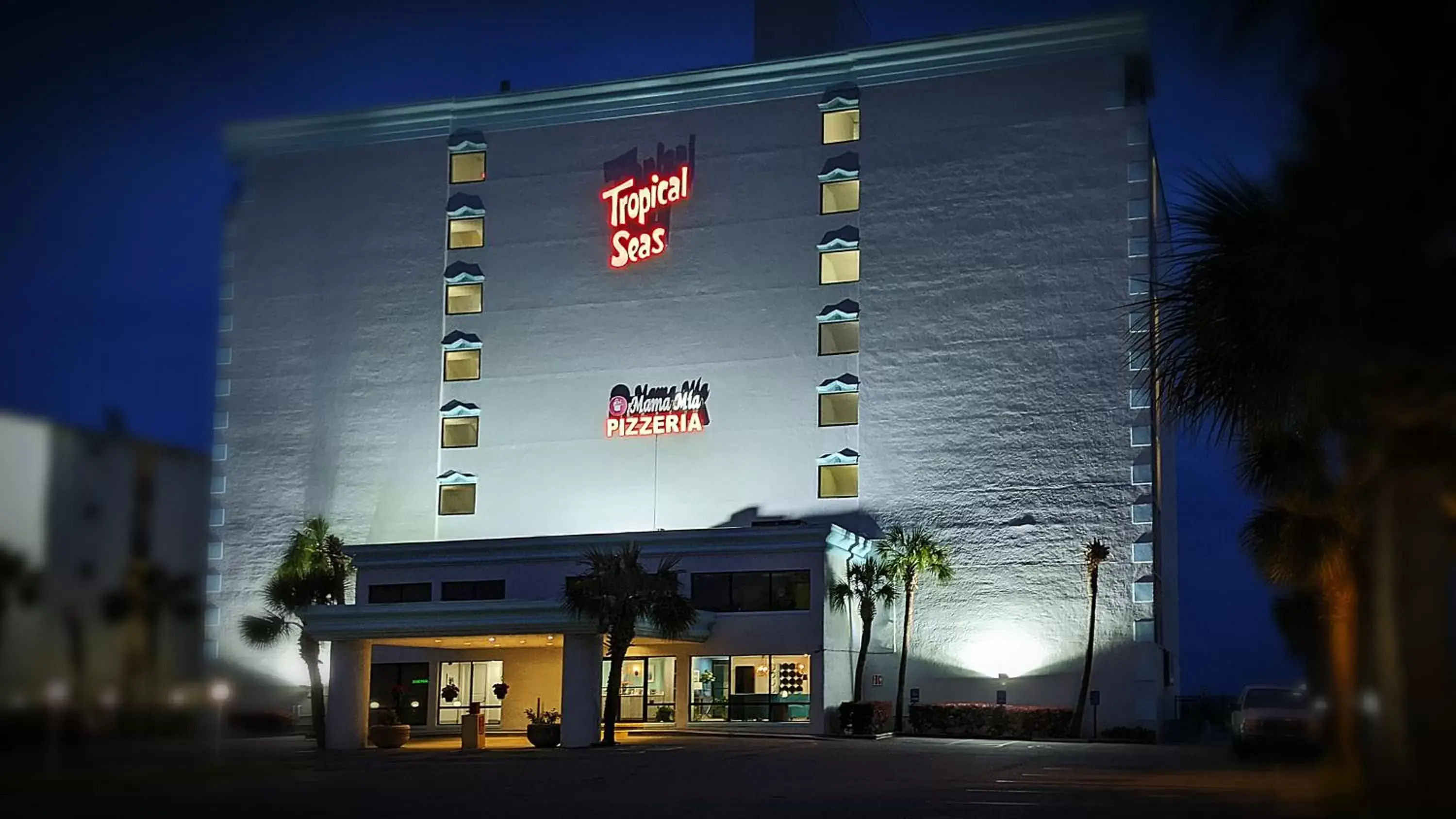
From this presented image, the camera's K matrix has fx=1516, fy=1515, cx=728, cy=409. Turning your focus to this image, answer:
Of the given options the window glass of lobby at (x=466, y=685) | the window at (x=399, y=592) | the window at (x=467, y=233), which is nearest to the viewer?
the window at (x=399, y=592)

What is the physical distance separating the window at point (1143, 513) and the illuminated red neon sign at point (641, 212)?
21216 millimetres

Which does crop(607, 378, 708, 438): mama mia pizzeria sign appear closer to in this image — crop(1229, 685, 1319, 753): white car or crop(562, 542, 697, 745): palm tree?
crop(562, 542, 697, 745): palm tree

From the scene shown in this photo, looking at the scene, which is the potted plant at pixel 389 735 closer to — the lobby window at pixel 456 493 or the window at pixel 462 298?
the lobby window at pixel 456 493

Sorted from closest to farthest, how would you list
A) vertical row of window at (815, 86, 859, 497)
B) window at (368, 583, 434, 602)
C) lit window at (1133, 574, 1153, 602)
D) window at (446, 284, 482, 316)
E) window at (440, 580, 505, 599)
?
lit window at (1133, 574, 1153, 602)
window at (440, 580, 505, 599)
window at (368, 583, 434, 602)
vertical row of window at (815, 86, 859, 497)
window at (446, 284, 482, 316)

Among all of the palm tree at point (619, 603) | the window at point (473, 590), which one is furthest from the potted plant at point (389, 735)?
the window at point (473, 590)

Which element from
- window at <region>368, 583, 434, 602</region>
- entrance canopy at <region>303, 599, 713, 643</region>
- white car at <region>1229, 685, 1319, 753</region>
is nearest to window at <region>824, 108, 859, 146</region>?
entrance canopy at <region>303, 599, 713, 643</region>

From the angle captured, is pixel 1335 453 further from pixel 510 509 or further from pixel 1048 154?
pixel 510 509

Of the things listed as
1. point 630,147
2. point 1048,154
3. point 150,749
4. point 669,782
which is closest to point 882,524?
point 1048,154

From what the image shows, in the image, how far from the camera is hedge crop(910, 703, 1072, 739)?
51188mm

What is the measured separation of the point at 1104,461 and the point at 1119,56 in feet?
48.5

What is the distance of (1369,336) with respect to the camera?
7.78 metres

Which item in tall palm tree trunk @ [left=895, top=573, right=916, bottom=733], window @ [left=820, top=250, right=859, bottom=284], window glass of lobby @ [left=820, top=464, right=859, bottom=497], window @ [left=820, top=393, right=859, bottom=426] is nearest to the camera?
tall palm tree trunk @ [left=895, top=573, right=916, bottom=733]

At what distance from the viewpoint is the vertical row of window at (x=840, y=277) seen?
57.5 metres

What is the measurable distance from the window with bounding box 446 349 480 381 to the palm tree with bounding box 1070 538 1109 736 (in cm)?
2605
